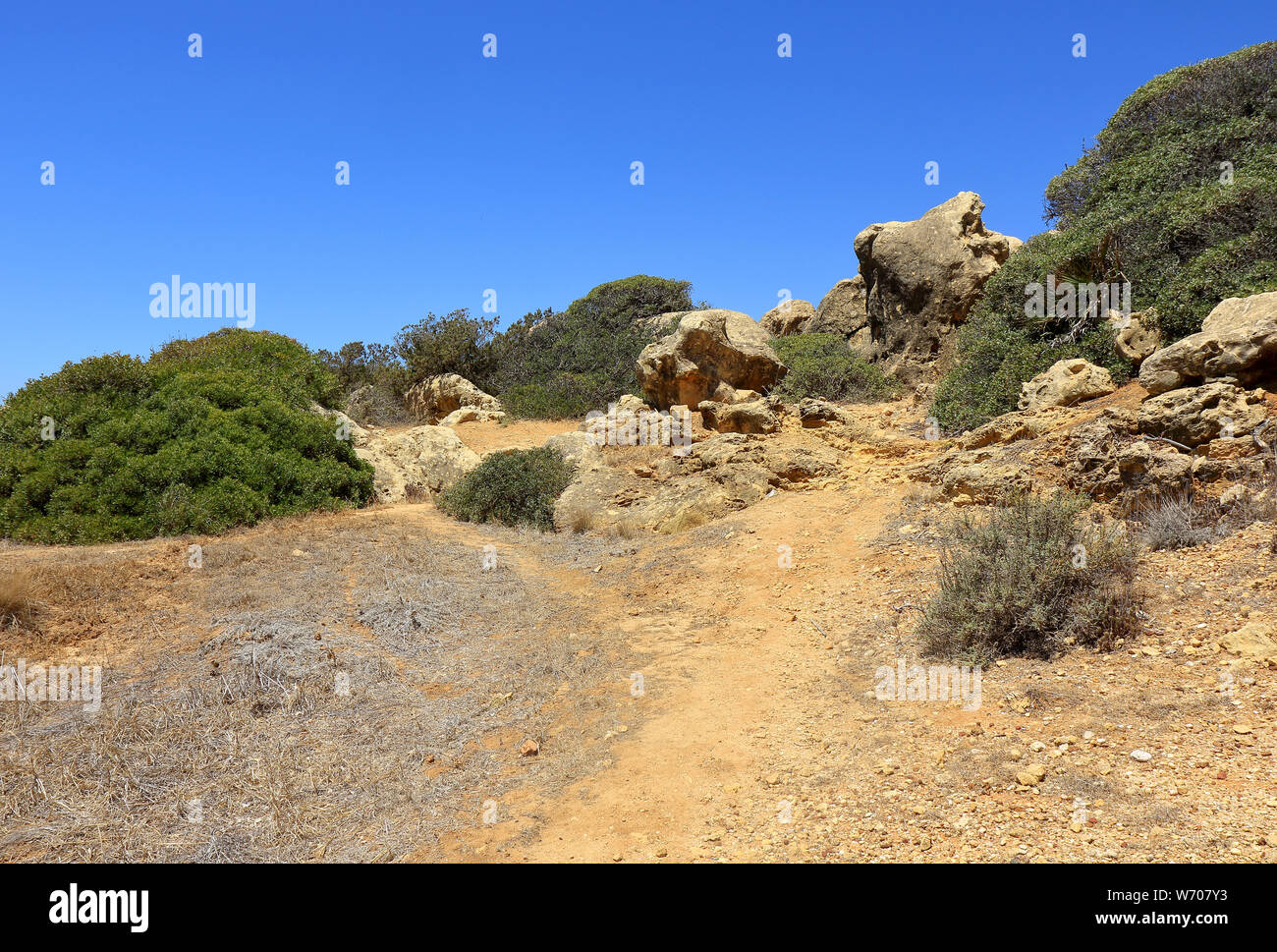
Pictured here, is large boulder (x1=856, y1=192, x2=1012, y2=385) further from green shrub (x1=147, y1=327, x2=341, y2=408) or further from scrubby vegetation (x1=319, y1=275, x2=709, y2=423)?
green shrub (x1=147, y1=327, x2=341, y2=408)

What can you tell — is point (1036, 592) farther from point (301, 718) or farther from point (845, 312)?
point (845, 312)

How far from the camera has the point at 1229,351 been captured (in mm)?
6629

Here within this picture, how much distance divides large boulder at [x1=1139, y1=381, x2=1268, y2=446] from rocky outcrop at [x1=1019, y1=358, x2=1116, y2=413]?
2361 mm

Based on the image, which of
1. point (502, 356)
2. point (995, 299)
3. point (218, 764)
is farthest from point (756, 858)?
point (502, 356)

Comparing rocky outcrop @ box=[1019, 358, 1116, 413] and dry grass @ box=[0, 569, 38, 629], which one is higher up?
rocky outcrop @ box=[1019, 358, 1116, 413]

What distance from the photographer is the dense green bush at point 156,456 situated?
9.76 meters

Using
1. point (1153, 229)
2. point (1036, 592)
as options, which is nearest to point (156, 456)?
point (1036, 592)

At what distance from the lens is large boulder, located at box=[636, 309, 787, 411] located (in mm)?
13883

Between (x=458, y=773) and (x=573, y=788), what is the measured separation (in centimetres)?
78

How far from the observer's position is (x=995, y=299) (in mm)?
13492
